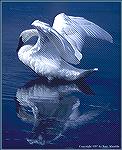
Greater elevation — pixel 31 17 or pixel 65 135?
pixel 31 17

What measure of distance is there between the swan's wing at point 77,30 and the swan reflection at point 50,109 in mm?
289

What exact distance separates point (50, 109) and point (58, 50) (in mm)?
444

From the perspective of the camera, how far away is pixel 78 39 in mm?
4152

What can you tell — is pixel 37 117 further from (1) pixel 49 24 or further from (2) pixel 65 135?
(1) pixel 49 24

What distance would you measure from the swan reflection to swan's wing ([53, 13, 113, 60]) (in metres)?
0.29

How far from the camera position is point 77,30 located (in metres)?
4.20

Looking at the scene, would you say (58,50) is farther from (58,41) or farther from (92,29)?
(92,29)

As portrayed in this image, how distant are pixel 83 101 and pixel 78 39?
18.5 inches

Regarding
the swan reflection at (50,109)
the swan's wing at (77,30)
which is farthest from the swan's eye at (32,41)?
the swan reflection at (50,109)

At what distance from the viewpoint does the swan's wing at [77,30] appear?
13.5 ft

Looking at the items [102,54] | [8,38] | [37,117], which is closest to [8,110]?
[37,117]

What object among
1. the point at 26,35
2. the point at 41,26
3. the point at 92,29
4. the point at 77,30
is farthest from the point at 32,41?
the point at 92,29

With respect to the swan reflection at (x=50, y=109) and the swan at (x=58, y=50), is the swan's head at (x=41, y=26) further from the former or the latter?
the swan reflection at (x=50, y=109)

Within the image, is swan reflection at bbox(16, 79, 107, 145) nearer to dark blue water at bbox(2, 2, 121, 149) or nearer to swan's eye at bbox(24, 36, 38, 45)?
dark blue water at bbox(2, 2, 121, 149)
